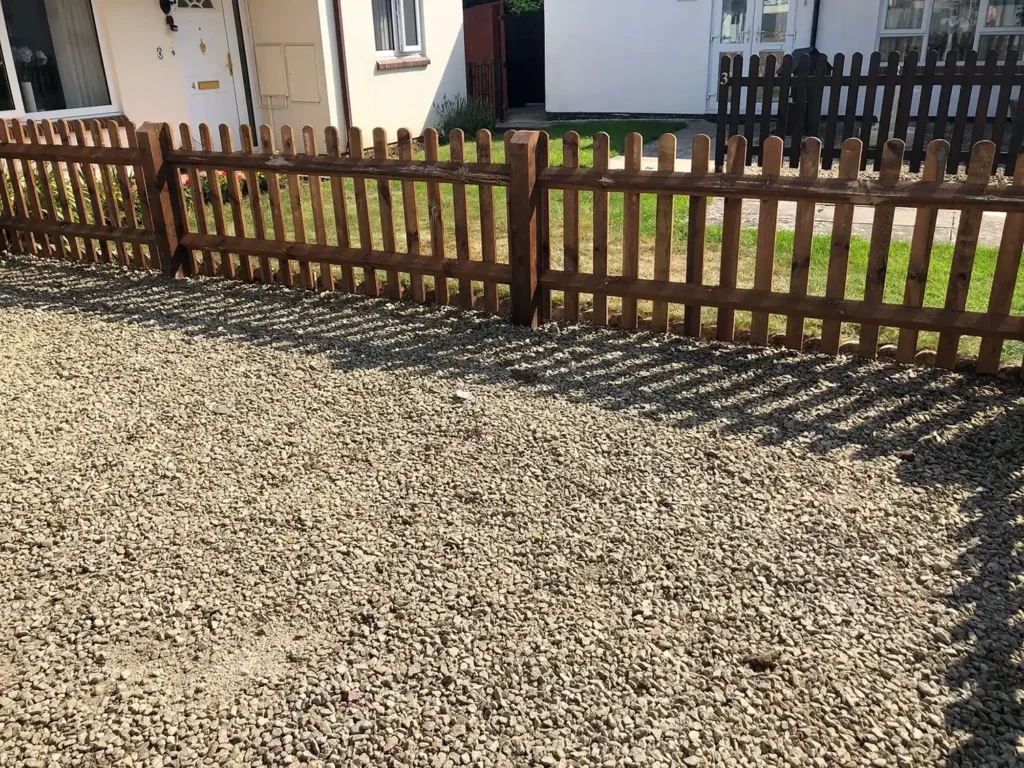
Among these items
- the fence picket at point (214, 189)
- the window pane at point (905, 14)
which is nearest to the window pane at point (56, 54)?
the fence picket at point (214, 189)

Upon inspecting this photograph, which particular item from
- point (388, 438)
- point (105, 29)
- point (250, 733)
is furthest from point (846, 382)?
point (105, 29)

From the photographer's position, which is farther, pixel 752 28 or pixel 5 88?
pixel 752 28

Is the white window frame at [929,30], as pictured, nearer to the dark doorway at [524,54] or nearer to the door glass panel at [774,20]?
the door glass panel at [774,20]

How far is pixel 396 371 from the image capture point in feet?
16.5

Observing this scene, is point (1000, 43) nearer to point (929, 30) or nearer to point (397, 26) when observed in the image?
point (929, 30)

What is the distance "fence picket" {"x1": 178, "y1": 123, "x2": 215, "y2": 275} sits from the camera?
6.48 metres

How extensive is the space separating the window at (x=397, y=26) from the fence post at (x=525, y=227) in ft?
29.5

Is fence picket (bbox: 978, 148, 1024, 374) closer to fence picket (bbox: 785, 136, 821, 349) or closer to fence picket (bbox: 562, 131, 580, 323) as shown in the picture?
fence picket (bbox: 785, 136, 821, 349)

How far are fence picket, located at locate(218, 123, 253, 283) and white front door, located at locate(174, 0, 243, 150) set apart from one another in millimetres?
4591

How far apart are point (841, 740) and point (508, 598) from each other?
1154 mm

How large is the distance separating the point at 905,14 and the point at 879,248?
11.3 meters

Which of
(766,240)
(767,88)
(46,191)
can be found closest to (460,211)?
(766,240)

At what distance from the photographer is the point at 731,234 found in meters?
5.01

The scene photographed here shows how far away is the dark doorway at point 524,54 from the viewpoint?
2044cm
